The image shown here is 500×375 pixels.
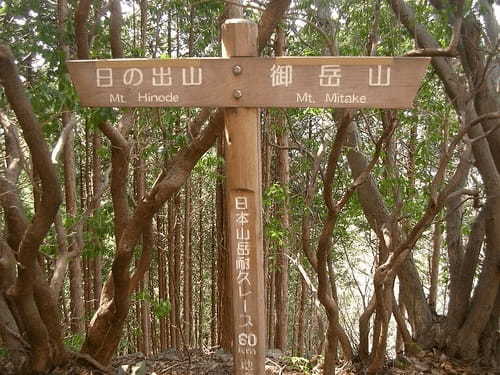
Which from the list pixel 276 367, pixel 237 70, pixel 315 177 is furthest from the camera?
pixel 276 367

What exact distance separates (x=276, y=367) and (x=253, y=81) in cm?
256

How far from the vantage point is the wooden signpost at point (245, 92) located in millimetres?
2203

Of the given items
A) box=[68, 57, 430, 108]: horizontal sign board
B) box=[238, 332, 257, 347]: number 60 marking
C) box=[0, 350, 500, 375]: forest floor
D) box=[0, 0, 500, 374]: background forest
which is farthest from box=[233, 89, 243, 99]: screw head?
box=[0, 350, 500, 375]: forest floor

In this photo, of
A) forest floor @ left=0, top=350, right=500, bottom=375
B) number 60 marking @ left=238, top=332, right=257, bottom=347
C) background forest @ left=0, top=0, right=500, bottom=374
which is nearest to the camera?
number 60 marking @ left=238, top=332, right=257, bottom=347

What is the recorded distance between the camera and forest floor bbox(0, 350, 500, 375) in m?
3.42

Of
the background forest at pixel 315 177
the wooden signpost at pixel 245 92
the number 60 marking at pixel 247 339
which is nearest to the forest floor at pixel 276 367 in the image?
the background forest at pixel 315 177

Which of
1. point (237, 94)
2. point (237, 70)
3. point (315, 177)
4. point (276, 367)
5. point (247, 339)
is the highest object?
point (237, 70)

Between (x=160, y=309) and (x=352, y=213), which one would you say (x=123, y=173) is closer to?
(x=160, y=309)

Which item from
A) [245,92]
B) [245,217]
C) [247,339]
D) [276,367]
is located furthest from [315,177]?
[276,367]

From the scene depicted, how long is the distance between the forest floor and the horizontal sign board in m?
1.98

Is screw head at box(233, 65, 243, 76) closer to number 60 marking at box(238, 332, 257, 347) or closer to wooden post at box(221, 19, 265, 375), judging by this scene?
wooden post at box(221, 19, 265, 375)

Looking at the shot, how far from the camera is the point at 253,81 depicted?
2240mm

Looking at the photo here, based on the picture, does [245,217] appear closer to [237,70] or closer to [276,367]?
[237,70]

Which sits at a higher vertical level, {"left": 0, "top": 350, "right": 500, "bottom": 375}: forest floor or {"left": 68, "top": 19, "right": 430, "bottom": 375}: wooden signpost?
{"left": 68, "top": 19, "right": 430, "bottom": 375}: wooden signpost
